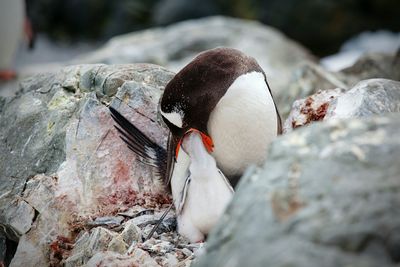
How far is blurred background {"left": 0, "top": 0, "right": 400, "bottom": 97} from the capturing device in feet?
34.4

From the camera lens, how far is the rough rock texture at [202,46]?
25.0ft

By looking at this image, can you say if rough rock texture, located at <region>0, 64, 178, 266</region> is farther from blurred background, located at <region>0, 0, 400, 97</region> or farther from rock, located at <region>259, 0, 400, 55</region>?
rock, located at <region>259, 0, 400, 55</region>

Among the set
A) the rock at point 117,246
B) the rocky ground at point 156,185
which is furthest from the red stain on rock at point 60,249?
the rock at point 117,246

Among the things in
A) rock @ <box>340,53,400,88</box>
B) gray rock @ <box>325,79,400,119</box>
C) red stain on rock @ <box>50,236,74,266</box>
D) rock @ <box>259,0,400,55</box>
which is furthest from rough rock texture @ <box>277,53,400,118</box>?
rock @ <box>259,0,400,55</box>

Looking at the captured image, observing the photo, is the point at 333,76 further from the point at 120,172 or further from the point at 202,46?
the point at 202,46

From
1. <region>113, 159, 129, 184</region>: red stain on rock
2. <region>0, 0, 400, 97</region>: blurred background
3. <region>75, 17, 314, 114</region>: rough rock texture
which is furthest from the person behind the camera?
<region>0, 0, 400, 97</region>: blurred background

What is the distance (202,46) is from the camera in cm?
817

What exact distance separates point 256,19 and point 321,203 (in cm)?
951

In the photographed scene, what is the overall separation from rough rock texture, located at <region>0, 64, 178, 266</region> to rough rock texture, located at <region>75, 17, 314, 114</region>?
141 inches

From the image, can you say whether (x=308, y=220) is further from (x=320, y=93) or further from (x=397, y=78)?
(x=397, y=78)

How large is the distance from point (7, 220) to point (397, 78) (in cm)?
326

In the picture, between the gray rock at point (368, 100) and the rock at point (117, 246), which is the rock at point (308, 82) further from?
the rock at point (117, 246)

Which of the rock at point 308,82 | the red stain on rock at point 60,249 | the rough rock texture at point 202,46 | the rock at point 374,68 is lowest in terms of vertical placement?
the rough rock texture at point 202,46

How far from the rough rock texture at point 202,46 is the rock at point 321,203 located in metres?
5.15
